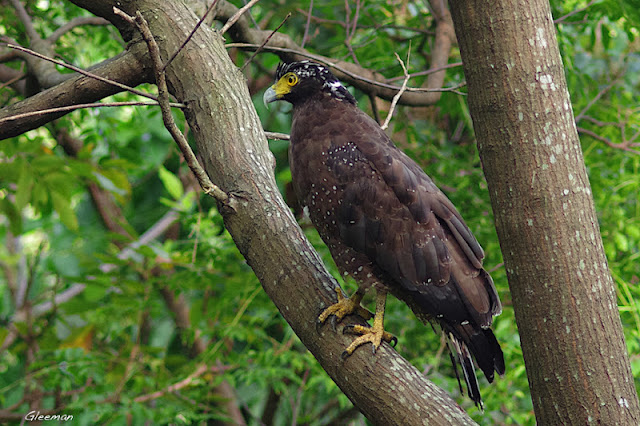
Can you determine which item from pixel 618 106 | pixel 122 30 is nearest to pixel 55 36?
pixel 122 30

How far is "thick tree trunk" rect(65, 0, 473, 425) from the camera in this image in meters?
1.78

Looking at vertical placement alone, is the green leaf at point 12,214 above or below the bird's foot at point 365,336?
below

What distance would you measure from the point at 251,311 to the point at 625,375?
9.15 feet

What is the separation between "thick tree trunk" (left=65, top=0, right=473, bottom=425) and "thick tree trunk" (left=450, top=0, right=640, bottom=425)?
36 cm

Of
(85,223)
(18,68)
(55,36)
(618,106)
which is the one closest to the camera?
(55,36)

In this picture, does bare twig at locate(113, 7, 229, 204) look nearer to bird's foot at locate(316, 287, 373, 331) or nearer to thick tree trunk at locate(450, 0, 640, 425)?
bird's foot at locate(316, 287, 373, 331)

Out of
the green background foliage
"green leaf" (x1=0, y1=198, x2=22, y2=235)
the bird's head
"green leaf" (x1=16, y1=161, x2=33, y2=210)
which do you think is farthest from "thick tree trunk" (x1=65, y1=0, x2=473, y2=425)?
"green leaf" (x1=0, y1=198, x2=22, y2=235)

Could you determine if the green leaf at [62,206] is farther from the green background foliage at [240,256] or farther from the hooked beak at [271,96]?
the hooked beak at [271,96]

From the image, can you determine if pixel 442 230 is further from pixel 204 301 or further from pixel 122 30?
pixel 204 301

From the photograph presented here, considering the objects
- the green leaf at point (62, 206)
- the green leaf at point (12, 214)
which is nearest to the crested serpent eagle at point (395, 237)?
the green leaf at point (62, 206)

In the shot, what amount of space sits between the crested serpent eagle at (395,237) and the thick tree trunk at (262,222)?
0.13 meters

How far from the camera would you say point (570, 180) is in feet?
5.20

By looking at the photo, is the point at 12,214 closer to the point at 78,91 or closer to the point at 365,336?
the point at 78,91

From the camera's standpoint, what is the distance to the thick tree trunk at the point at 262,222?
178 cm
